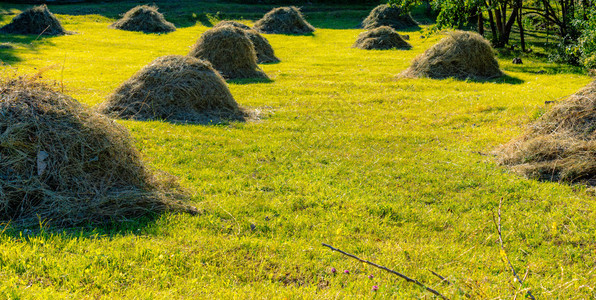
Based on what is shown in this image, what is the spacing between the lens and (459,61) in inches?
731

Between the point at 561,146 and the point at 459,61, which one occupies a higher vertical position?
the point at 459,61

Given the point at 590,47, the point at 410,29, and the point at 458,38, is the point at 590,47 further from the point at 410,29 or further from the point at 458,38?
the point at 410,29

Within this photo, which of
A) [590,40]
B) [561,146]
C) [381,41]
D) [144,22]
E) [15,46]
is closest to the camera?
[561,146]

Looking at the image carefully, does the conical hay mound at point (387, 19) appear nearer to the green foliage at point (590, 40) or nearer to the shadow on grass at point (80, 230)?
the green foliage at point (590, 40)

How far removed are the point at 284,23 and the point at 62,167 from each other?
1268 inches

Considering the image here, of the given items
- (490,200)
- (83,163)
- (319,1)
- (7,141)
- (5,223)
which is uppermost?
(319,1)

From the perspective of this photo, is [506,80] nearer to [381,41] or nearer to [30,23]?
[381,41]

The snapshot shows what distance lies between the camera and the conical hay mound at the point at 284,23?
3566cm

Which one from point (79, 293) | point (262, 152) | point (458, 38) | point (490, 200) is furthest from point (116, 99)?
point (458, 38)

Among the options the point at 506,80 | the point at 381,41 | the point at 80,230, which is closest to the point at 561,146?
the point at 80,230

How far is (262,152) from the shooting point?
8.82 meters

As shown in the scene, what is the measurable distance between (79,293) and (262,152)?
5345 millimetres

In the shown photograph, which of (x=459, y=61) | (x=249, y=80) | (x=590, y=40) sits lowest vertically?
(x=249, y=80)

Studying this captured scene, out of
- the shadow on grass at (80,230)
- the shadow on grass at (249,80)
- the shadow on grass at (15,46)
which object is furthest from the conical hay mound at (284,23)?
the shadow on grass at (80,230)
